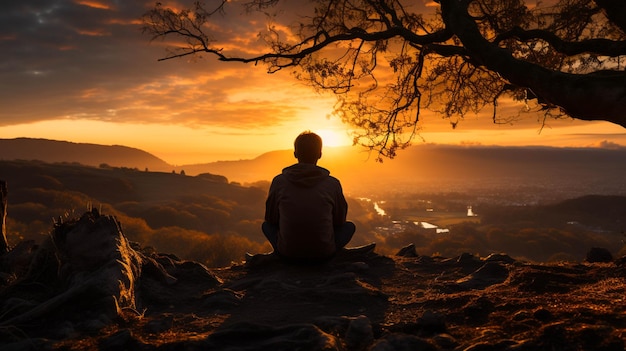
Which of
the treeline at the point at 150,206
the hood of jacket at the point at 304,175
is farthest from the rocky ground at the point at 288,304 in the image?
the treeline at the point at 150,206

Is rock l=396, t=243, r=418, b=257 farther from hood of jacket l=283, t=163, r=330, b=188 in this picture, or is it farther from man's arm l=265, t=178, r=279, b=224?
hood of jacket l=283, t=163, r=330, b=188

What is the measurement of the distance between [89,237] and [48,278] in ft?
3.34

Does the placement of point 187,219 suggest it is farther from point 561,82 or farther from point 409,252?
point 561,82

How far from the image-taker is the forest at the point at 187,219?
2103 inches

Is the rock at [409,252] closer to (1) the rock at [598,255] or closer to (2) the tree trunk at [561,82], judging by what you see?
(1) the rock at [598,255]

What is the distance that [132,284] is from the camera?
7430 millimetres

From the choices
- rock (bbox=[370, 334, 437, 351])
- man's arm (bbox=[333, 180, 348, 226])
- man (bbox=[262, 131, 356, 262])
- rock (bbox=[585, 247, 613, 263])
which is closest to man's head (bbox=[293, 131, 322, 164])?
man (bbox=[262, 131, 356, 262])

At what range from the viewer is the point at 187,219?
79.8 meters

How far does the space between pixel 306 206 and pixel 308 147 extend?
120cm

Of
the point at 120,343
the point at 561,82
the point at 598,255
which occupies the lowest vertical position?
the point at 598,255

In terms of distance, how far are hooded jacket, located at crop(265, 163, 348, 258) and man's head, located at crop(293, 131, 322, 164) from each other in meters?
0.21

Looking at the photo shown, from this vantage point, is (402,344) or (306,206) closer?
(402,344)

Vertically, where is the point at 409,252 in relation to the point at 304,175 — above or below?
below

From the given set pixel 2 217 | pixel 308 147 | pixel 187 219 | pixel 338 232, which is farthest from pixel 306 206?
pixel 187 219
